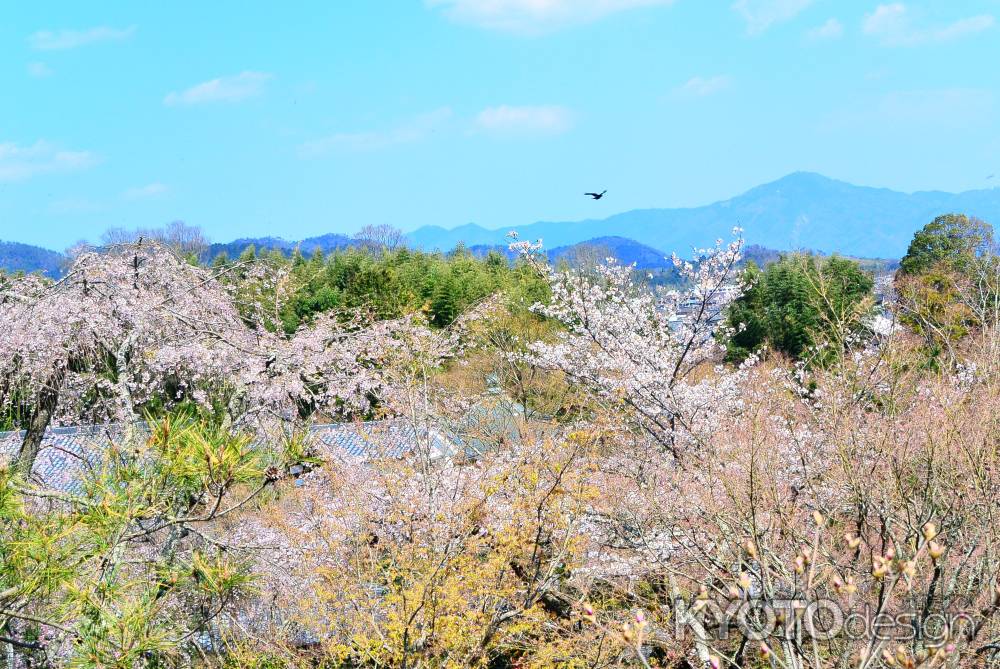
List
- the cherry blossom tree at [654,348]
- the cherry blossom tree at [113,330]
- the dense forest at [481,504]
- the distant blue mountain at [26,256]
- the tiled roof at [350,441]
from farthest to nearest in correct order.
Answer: the distant blue mountain at [26,256] < the cherry blossom tree at [654,348] < the cherry blossom tree at [113,330] < the tiled roof at [350,441] < the dense forest at [481,504]

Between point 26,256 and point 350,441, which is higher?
point 26,256

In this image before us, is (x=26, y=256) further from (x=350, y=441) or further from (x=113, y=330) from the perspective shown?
(x=113, y=330)

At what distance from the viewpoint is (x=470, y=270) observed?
3142cm

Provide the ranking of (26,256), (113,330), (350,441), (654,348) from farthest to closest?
(26,256) < (350,441) < (654,348) < (113,330)

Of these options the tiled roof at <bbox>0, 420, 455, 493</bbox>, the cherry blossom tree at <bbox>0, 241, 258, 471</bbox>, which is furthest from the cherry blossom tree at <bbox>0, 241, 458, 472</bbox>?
the tiled roof at <bbox>0, 420, 455, 493</bbox>

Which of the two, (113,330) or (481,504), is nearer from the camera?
(481,504)

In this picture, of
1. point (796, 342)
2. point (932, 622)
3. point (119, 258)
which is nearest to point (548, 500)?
point (932, 622)

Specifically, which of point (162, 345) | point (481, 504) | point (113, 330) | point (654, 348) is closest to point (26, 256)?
point (162, 345)

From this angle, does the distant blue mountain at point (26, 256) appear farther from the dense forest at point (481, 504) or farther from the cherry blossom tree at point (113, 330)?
the dense forest at point (481, 504)

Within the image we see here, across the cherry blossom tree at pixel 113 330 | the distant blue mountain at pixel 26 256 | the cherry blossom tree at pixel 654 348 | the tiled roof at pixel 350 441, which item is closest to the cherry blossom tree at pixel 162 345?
the cherry blossom tree at pixel 113 330

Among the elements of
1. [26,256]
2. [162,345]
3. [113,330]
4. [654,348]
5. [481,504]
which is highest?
[26,256]

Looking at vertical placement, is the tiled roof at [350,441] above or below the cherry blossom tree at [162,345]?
below

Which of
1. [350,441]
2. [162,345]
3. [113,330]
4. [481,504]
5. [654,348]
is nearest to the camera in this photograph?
[481,504]

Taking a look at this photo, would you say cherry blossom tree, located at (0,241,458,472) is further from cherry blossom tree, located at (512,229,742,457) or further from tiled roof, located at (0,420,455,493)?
cherry blossom tree, located at (512,229,742,457)
